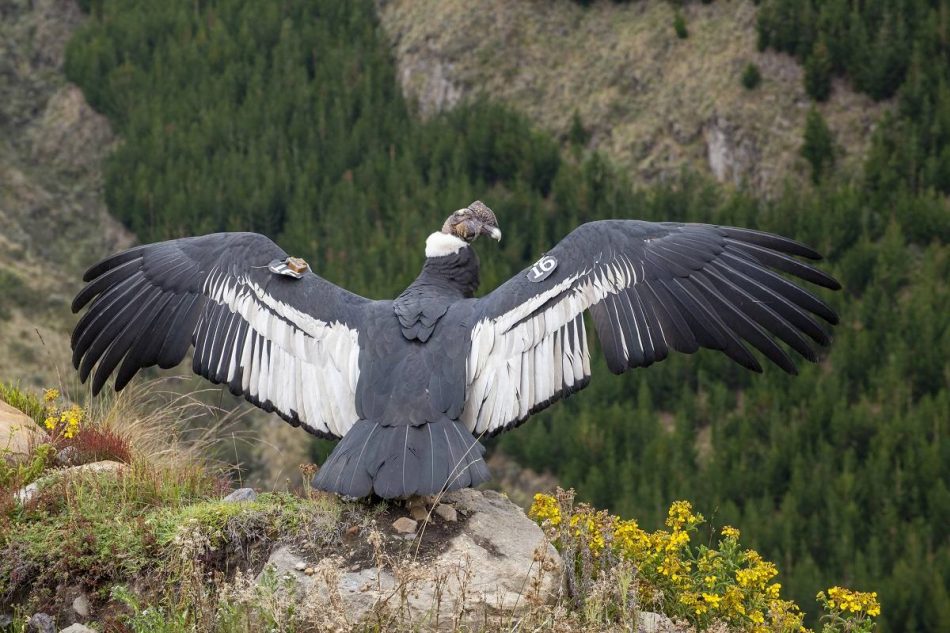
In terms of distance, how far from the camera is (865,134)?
24891 mm

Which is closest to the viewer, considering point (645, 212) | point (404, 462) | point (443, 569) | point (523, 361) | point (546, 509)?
point (443, 569)

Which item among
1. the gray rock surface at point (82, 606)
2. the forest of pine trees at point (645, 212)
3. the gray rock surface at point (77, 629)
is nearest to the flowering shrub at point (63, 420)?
the gray rock surface at point (82, 606)

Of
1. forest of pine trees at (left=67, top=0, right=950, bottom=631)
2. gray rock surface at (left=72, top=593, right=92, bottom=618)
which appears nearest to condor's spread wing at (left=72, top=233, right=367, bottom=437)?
gray rock surface at (left=72, top=593, right=92, bottom=618)

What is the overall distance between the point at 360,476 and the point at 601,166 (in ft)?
63.3

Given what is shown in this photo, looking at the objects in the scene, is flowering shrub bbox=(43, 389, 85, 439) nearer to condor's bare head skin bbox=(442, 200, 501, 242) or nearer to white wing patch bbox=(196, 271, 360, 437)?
white wing patch bbox=(196, 271, 360, 437)

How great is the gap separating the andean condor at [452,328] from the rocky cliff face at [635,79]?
18658mm

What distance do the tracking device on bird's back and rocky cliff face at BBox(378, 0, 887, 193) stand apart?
62.0 ft

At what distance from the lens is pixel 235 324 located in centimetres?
645

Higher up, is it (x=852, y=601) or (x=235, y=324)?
(x=235, y=324)

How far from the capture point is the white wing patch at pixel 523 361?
19.6 feet

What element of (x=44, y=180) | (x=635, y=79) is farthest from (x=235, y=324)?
(x=44, y=180)

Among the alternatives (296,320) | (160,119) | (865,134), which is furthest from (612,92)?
(296,320)

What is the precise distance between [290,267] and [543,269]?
1208 millimetres

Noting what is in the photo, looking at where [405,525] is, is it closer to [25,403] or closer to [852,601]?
[852,601]
